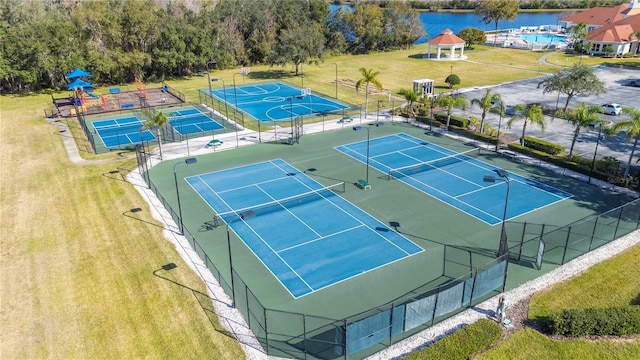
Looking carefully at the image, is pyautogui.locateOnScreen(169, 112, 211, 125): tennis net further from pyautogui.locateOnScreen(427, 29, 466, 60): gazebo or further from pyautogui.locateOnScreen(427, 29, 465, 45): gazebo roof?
pyautogui.locateOnScreen(427, 29, 465, 45): gazebo roof

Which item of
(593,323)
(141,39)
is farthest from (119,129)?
(593,323)

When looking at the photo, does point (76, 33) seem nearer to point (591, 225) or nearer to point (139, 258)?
point (139, 258)

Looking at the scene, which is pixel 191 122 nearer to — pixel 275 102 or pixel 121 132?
pixel 121 132

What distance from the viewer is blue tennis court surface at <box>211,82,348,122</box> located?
53.1 meters

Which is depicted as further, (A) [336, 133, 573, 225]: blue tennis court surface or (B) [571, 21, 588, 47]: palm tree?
(B) [571, 21, 588, 47]: palm tree

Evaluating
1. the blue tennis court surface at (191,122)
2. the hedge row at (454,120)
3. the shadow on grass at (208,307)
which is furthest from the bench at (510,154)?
the shadow on grass at (208,307)

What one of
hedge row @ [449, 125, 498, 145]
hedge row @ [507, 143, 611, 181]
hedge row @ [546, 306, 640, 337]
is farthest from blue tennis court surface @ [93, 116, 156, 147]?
hedge row @ [546, 306, 640, 337]

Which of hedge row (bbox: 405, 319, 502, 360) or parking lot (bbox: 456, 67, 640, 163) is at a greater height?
parking lot (bbox: 456, 67, 640, 163)

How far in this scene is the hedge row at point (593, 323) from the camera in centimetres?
1916

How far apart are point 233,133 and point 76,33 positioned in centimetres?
3711

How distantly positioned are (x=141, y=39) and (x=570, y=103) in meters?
61.6

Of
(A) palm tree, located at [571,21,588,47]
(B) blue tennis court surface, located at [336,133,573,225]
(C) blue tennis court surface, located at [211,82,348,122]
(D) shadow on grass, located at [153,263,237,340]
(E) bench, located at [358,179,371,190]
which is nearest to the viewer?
(D) shadow on grass, located at [153,263,237,340]

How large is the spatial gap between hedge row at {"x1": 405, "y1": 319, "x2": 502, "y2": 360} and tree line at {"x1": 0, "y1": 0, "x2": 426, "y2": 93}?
2289 inches

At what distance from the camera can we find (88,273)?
24.0 meters
